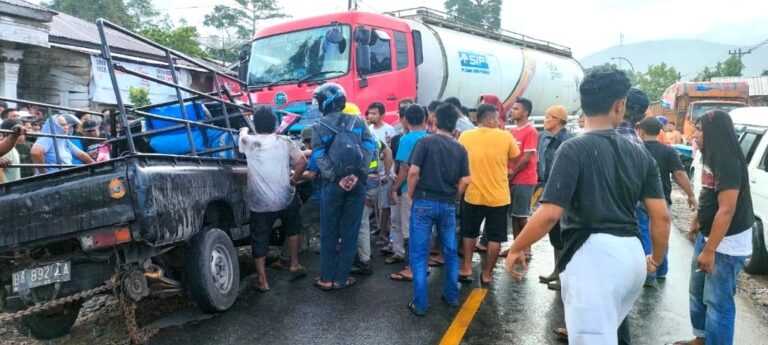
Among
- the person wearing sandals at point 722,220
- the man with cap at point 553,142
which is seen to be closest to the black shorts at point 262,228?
the man with cap at point 553,142

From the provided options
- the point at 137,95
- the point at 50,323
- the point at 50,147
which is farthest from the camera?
the point at 137,95

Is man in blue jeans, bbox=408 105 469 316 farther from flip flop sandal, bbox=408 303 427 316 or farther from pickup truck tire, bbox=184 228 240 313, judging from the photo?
pickup truck tire, bbox=184 228 240 313

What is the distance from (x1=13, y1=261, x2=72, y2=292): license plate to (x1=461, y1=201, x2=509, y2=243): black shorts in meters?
3.20

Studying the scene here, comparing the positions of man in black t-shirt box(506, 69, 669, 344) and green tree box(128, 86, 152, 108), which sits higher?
green tree box(128, 86, 152, 108)

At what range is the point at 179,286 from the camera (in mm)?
3904

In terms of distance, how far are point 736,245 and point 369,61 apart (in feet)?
19.2

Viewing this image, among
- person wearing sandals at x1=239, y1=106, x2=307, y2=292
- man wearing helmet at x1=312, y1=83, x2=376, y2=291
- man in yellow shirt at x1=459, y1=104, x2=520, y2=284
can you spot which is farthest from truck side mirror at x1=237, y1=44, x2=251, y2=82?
man in yellow shirt at x1=459, y1=104, x2=520, y2=284

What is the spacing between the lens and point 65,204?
3.28m

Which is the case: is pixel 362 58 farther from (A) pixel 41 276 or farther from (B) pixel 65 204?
(A) pixel 41 276

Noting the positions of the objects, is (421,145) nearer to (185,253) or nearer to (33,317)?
(185,253)

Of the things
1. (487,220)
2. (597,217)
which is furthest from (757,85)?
(597,217)

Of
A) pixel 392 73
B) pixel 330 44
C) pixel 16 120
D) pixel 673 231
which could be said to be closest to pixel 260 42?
pixel 330 44

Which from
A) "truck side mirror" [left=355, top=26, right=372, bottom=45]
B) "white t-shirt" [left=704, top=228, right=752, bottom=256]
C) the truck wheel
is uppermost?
"truck side mirror" [left=355, top=26, right=372, bottom=45]

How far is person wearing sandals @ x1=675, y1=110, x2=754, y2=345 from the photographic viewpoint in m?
3.02
